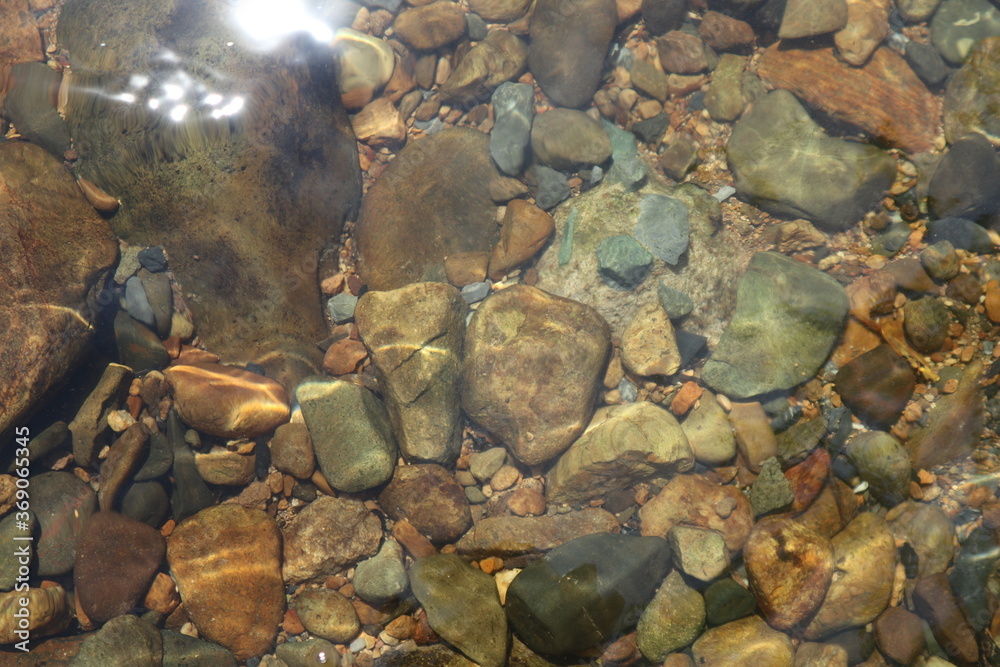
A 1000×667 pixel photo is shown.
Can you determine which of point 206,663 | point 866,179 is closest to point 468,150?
point 866,179

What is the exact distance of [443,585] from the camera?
3.54 meters

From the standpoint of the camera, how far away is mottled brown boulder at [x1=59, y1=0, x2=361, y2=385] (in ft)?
14.0

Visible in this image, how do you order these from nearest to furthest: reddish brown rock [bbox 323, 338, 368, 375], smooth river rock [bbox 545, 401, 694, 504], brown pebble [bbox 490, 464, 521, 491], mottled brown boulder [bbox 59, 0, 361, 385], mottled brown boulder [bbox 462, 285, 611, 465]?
1. smooth river rock [bbox 545, 401, 694, 504]
2. mottled brown boulder [bbox 462, 285, 611, 465]
3. brown pebble [bbox 490, 464, 521, 491]
4. mottled brown boulder [bbox 59, 0, 361, 385]
5. reddish brown rock [bbox 323, 338, 368, 375]

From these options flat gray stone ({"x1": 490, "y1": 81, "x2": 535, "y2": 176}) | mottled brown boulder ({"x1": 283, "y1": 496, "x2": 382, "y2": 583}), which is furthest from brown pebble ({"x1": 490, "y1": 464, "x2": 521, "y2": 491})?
flat gray stone ({"x1": 490, "y1": 81, "x2": 535, "y2": 176})

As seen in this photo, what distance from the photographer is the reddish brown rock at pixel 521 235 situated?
4484mm

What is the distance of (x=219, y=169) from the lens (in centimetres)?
424

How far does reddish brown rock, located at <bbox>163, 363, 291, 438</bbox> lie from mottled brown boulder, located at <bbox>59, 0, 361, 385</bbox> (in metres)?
0.17

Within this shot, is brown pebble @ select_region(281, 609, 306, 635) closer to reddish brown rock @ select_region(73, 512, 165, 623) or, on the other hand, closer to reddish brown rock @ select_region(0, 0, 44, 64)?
reddish brown rock @ select_region(73, 512, 165, 623)

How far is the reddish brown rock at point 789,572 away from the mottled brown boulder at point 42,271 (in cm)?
536

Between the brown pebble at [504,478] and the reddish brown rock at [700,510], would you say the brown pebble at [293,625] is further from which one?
the reddish brown rock at [700,510]

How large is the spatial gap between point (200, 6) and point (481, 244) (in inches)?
129

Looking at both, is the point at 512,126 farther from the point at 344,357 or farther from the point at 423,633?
the point at 423,633

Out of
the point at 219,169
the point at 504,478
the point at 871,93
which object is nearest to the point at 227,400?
the point at 219,169

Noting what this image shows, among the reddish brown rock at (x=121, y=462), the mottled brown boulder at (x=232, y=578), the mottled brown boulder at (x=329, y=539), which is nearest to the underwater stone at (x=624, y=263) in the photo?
the mottled brown boulder at (x=329, y=539)
